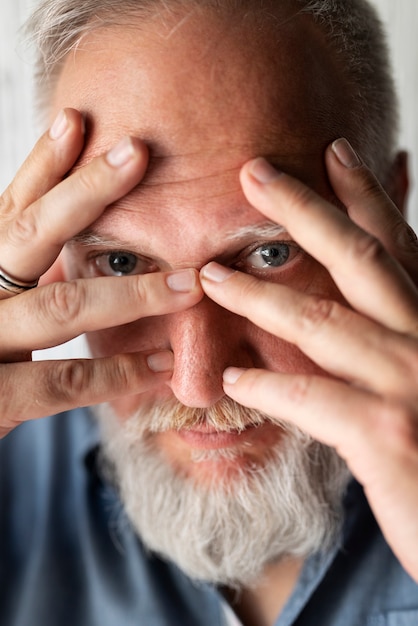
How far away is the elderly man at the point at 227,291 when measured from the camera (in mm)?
852

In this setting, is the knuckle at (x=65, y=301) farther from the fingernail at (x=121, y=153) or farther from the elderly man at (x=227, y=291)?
the fingernail at (x=121, y=153)

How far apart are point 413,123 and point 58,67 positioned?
1.21 metres

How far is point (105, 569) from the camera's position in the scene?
1410 millimetres

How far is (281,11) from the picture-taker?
1056 millimetres

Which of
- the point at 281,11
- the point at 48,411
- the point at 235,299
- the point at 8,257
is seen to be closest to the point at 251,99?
the point at 281,11

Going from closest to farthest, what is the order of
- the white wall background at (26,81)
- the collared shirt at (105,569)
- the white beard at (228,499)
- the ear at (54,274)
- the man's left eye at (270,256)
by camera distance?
1. the man's left eye at (270,256)
2. the white beard at (228,499)
3. the collared shirt at (105,569)
4. the ear at (54,274)
5. the white wall background at (26,81)

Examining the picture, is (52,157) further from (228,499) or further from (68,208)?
(228,499)

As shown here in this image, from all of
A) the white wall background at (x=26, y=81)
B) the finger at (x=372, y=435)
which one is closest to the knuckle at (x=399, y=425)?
the finger at (x=372, y=435)

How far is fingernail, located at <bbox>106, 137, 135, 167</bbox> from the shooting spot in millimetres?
928

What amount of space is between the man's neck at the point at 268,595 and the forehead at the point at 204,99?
798mm

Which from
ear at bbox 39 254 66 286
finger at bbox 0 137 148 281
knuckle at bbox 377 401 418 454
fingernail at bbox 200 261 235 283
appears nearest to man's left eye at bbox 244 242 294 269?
fingernail at bbox 200 261 235 283

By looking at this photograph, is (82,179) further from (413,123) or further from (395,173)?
(413,123)

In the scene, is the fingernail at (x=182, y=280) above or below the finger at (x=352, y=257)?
below

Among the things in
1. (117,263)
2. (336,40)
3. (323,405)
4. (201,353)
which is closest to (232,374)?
(201,353)
